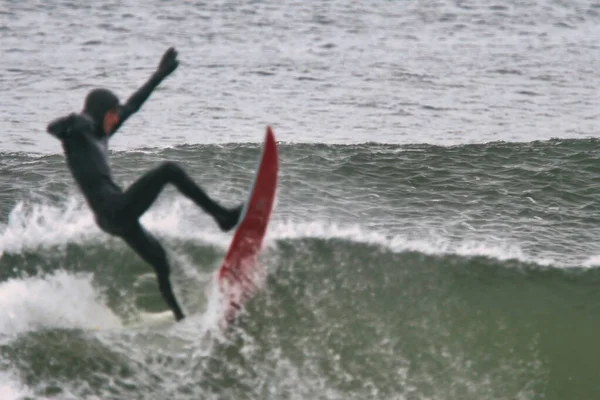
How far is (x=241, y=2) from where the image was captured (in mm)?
22906

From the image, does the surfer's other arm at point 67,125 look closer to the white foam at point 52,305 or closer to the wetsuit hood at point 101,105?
the wetsuit hood at point 101,105

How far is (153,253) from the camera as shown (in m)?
7.14

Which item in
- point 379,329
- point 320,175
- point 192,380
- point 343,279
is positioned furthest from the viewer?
point 320,175

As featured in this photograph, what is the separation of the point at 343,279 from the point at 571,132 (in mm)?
7088

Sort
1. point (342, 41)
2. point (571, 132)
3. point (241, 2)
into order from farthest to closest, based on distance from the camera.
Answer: point (241, 2)
point (342, 41)
point (571, 132)

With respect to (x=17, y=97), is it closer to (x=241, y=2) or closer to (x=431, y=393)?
(x=241, y=2)

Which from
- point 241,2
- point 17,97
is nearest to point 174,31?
point 241,2

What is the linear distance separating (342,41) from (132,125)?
6.72 m

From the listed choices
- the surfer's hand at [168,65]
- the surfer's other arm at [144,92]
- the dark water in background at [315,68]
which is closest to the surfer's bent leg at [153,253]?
the surfer's other arm at [144,92]

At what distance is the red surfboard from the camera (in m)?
7.36

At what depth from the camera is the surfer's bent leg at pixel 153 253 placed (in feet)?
23.3

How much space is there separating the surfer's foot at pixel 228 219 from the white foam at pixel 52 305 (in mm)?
1220

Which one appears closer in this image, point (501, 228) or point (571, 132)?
point (501, 228)

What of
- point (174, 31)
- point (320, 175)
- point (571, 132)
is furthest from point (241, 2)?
point (320, 175)
